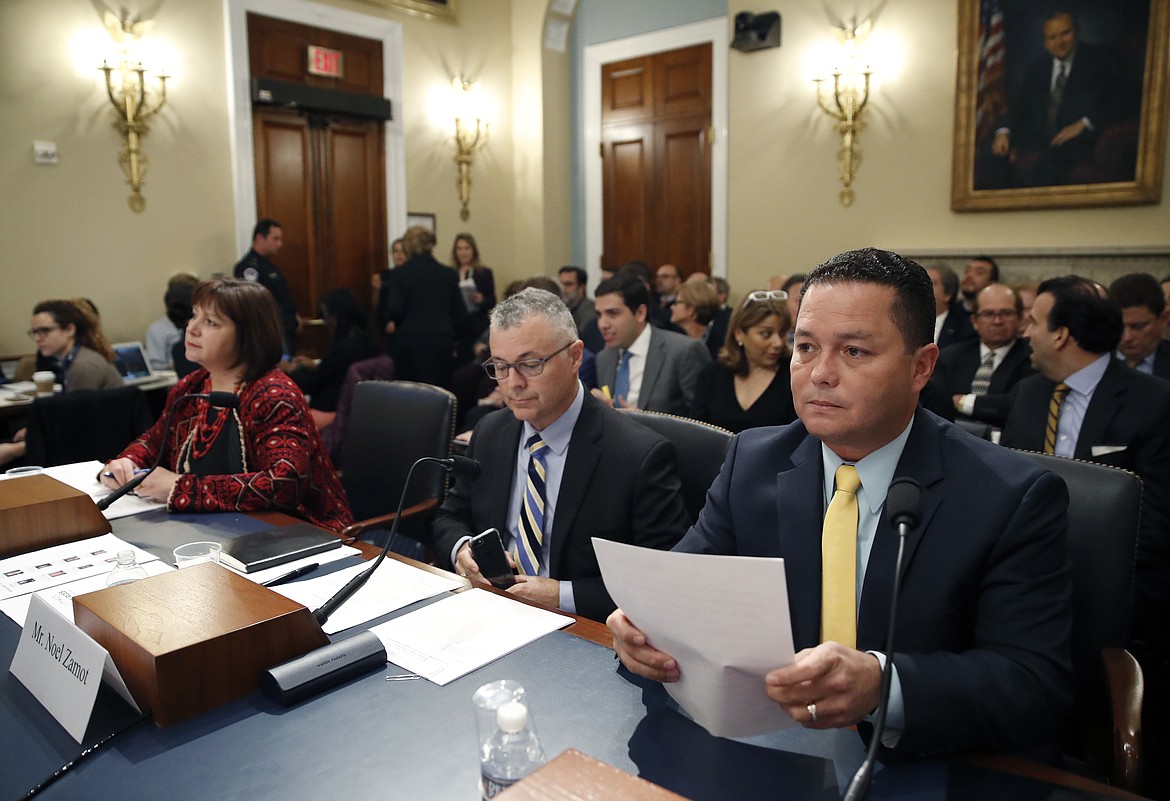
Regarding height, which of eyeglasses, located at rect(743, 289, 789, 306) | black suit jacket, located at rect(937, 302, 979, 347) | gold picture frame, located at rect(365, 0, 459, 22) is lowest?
black suit jacket, located at rect(937, 302, 979, 347)

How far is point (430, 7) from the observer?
8008 mm

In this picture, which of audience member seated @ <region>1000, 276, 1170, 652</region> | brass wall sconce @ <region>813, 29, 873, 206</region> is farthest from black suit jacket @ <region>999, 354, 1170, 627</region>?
brass wall sconce @ <region>813, 29, 873, 206</region>

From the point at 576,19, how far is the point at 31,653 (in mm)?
8684

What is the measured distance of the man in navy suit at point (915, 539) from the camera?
1.15 meters

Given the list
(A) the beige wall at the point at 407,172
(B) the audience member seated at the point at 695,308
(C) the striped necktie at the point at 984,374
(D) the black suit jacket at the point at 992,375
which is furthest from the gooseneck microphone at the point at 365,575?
(A) the beige wall at the point at 407,172

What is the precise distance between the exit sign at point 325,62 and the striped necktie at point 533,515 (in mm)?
6190

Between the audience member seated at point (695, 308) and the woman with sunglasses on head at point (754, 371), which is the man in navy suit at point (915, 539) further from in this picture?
the audience member seated at point (695, 308)

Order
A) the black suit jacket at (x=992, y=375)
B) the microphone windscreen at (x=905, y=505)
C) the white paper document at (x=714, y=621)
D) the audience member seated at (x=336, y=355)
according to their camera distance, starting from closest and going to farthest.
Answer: the white paper document at (x=714, y=621), the microphone windscreen at (x=905, y=505), the black suit jacket at (x=992, y=375), the audience member seated at (x=336, y=355)

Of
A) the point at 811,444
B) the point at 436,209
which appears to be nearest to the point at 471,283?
the point at 436,209

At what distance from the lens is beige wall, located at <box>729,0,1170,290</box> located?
19.8 ft

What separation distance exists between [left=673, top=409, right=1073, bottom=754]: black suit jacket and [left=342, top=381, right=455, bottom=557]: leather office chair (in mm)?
1441

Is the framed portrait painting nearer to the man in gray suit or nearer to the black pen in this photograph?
Answer: the man in gray suit

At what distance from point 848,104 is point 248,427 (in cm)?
551

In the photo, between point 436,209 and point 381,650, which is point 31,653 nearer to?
point 381,650
